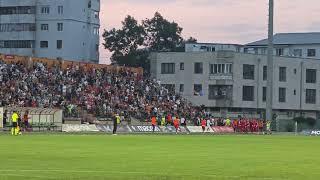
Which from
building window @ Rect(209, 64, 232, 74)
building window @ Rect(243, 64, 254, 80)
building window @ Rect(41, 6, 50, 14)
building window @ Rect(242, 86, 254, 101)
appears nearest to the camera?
building window @ Rect(209, 64, 232, 74)

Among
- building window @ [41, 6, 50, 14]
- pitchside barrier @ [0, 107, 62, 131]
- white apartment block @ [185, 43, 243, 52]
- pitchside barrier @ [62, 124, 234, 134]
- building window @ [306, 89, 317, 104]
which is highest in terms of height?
building window @ [41, 6, 50, 14]

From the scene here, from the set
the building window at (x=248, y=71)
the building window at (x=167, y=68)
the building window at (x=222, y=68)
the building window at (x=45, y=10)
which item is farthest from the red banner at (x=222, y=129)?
the building window at (x=45, y=10)

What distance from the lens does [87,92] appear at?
87.7m

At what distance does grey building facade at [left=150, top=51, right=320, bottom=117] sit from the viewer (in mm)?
129125

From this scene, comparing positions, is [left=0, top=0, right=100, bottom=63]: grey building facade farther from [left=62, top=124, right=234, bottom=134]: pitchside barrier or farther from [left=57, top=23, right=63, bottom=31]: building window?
[left=62, top=124, right=234, bottom=134]: pitchside barrier

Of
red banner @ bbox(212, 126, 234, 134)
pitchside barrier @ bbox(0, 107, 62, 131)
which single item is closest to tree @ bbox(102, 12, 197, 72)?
red banner @ bbox(212, 126, 234, 134)

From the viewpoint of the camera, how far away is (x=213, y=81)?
130000mm

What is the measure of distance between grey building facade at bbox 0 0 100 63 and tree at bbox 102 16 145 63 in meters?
19.3

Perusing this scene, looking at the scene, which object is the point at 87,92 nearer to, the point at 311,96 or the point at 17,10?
the point at 311,96

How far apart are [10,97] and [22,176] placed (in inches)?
2261

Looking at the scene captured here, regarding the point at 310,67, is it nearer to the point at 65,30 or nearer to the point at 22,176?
the point at 65,30

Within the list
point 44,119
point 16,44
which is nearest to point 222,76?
point 16,44

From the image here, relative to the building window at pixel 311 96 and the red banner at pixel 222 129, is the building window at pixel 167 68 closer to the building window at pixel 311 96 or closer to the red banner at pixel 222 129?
the building window at pixel 311 96

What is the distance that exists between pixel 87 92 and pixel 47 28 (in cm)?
6233
